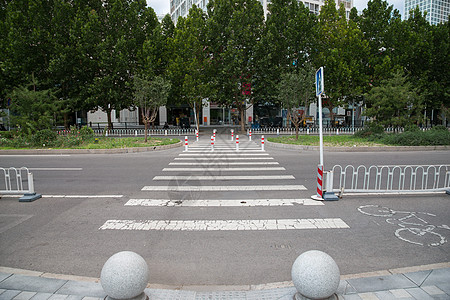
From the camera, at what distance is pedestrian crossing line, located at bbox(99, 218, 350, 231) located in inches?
224

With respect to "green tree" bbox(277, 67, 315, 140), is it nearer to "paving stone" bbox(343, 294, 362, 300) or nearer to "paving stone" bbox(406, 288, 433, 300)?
"paving stone" bbox(406, 288, 433, 300)

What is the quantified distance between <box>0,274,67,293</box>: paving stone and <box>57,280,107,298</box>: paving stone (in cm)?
10

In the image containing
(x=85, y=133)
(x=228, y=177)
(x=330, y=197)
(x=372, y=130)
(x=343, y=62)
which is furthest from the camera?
(x=343, y=62)

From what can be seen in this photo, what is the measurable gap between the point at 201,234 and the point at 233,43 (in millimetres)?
26000

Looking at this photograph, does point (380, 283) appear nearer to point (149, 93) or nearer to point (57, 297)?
point (57, 297)

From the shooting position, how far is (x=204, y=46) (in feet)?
99.8

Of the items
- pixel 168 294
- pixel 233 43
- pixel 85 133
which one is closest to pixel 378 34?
pixel 233 43

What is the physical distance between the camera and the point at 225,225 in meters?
5.85

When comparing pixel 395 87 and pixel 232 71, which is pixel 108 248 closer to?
pixel 395 87

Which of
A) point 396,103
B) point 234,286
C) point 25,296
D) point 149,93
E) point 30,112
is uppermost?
point 149,93

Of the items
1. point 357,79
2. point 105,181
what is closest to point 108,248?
point 105,181

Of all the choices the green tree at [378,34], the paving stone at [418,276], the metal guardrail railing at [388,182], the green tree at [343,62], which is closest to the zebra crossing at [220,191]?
the metal guardrail railing at [388,182]

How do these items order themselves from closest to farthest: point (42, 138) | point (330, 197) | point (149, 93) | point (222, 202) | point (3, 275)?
point (3, 275), point (222, 202), point (330, 197), point (42, 138), point (149, 93)

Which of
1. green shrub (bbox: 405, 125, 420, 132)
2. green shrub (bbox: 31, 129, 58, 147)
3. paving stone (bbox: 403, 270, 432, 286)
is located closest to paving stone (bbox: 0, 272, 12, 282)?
paving stone (bbox: 403, 270, 432, 286)
